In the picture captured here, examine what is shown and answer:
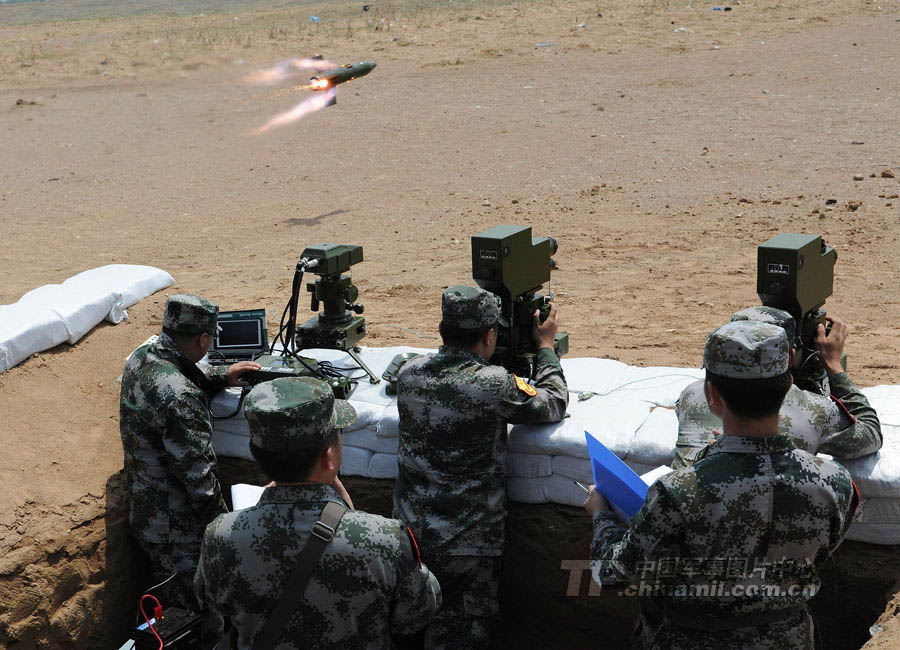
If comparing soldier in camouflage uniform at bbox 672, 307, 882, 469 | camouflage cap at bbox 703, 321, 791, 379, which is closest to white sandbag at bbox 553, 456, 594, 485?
soldier in camouflage uniform at bbox 672, 307, 882, 469

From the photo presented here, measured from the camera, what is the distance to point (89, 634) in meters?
4.59

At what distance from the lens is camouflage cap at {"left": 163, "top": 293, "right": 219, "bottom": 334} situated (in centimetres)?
409

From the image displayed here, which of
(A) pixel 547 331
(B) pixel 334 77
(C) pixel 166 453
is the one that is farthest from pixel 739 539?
(B) pixel 334 77

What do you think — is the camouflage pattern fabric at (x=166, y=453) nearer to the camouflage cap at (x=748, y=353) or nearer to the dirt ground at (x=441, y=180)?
the dirt ground at (x=441, y=180)

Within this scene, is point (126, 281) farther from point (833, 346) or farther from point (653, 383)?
point (833, 346)

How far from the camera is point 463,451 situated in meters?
3.81

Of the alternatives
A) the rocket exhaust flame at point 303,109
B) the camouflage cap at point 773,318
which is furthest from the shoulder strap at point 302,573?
the rocket exhaust flame at point 303,109

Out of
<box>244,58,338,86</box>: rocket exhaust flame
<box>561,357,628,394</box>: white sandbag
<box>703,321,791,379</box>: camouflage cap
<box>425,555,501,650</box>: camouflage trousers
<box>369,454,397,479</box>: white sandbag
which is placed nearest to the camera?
<box>703,321,791,379</box>: camouflage cap

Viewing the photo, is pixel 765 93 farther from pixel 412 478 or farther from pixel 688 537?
pixel 688 537

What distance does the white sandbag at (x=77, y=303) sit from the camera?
18.9 feet

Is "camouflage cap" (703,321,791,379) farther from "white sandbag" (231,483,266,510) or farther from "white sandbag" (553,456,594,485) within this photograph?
"white sandbag" (231,483,266,510)

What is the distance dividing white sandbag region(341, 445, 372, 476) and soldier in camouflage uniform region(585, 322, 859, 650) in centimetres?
202

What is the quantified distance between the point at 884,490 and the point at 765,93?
1285 centimetres

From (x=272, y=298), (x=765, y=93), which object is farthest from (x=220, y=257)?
(x=765, y=93)
